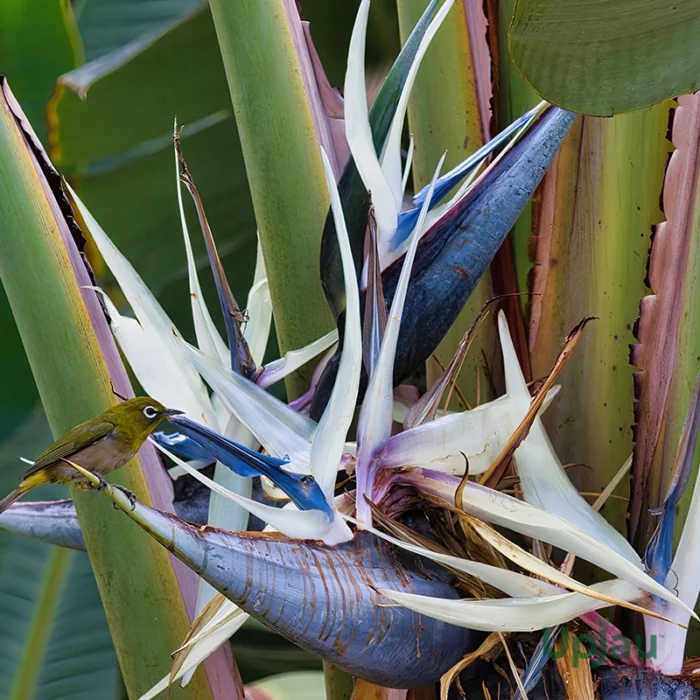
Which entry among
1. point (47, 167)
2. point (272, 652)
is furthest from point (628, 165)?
point (272, 652)

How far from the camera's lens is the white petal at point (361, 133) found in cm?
32

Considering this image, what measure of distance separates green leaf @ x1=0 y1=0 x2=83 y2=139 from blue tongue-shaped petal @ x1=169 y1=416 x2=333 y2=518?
16.4 inches

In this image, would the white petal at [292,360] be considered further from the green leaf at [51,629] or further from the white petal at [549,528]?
the green leaf at [51,629]

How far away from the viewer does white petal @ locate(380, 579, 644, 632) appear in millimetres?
279

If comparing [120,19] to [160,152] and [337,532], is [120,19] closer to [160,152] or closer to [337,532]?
[160,152]

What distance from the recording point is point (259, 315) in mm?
424

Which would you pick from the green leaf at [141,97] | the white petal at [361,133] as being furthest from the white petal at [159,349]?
the green leaf at [141,97]

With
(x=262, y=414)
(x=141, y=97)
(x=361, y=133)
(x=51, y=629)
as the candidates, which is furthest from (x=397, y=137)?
(x=51, y=629)

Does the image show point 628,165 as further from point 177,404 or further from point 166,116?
point 166,116

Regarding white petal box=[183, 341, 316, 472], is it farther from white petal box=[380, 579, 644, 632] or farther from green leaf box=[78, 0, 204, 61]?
green leaf box=[78, 0, 204, 61]

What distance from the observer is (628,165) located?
0.36 metres

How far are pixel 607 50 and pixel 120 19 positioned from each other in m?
0.57

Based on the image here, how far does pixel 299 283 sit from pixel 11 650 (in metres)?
0.41

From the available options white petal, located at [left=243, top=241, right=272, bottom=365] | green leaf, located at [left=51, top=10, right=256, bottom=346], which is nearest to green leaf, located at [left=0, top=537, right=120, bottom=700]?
green leaf, located at [left=51, top=10, right=256, bottom=346]
